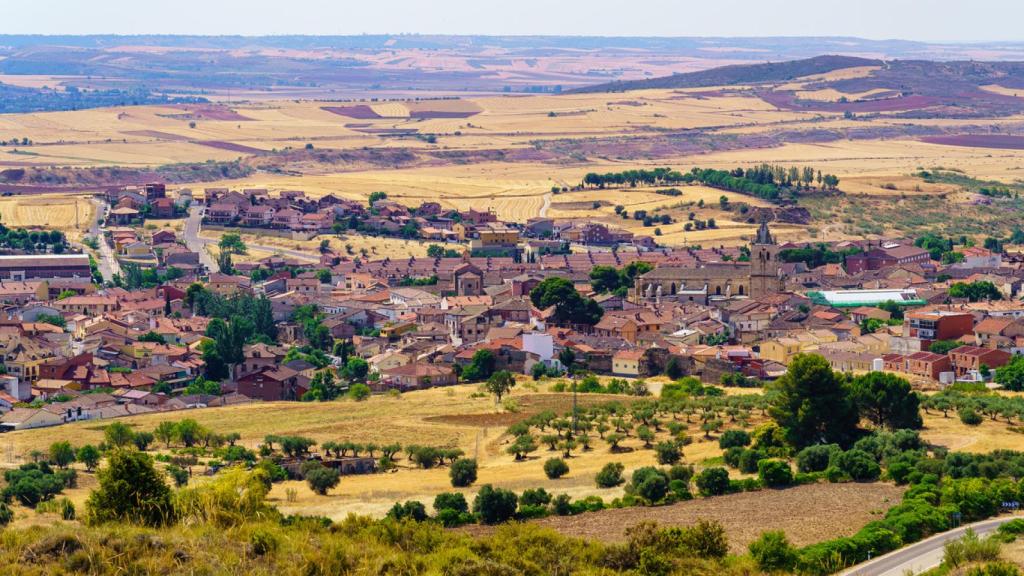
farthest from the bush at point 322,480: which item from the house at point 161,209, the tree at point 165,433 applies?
the house at point 161,209

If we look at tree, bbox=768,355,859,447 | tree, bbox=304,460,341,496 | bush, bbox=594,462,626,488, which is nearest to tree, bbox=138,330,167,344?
tree, bbox=304,460,341,496

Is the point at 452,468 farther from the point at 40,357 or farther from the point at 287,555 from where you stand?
the point at 40,357

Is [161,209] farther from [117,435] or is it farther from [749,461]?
[749,461]

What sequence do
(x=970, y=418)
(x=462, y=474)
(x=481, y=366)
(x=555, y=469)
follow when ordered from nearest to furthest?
(x=462, y=474) < (x=555, y=469) < (x=970, y=418) < (x=481, y=366)

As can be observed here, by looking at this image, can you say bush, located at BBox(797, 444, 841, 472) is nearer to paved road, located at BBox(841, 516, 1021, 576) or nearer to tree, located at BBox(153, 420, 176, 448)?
paved road, located at BBox(841, 516, 1021, 576)

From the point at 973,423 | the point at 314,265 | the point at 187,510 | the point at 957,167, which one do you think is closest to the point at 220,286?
the point at 314,265

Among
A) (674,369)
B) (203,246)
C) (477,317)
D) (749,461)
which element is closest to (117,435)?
(749,461)

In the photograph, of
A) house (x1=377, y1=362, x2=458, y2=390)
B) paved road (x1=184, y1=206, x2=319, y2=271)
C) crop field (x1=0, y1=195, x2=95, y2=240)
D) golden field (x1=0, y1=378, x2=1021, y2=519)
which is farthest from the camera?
crop field (x1=0, y1=195, x2=95, y2=240)
